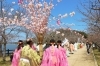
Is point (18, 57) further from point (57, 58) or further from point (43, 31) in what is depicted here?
point (43, 31)

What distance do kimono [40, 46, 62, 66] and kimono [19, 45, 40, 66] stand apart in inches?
15.5

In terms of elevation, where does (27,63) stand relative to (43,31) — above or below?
below

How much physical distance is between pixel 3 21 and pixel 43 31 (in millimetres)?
9388

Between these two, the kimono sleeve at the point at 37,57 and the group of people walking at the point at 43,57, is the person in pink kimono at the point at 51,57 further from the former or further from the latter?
the kimono sleeve at the point at 37,57

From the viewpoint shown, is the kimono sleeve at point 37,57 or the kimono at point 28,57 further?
the kimono sleeve at point 37,57

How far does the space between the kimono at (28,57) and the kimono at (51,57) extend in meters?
0.39

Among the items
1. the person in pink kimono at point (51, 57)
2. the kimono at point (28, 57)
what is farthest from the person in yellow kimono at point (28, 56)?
the person in pink kimono at point (51, 57)

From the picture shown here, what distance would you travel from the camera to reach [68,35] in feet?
245

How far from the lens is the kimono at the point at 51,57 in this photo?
35.8 feet

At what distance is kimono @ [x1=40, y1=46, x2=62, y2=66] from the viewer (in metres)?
10.9

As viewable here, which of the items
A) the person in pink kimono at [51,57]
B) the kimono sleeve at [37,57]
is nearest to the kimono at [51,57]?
the person in pink kimono at [51,57]

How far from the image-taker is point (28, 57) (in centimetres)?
1105

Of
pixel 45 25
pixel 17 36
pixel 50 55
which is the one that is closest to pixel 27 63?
pixel 50 55

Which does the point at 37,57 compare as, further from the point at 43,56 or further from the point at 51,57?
the point at 51,57
